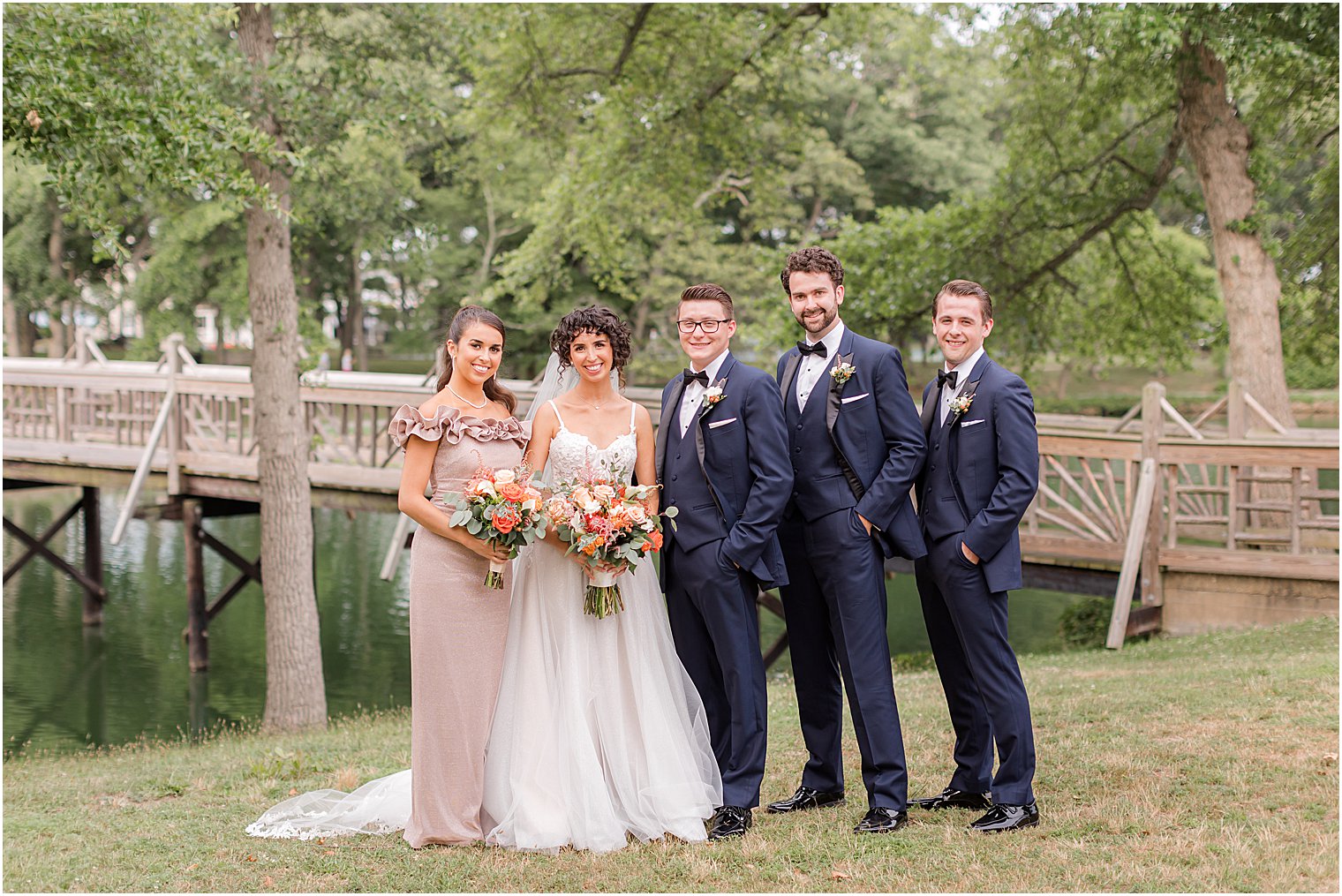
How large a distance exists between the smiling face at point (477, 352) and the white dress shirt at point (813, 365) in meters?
1.40

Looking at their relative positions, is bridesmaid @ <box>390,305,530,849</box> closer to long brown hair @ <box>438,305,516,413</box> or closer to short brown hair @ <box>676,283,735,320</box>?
long brown hair @ <box>438,305,516,413</box>

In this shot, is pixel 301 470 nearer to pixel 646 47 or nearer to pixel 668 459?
pixel 668 459

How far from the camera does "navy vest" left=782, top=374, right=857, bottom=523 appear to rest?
5375mm

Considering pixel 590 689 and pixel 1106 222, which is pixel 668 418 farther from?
pixel 1106 222

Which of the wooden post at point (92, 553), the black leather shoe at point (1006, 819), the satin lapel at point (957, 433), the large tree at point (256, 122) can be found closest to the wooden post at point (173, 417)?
the wooden post at point (92, 553)

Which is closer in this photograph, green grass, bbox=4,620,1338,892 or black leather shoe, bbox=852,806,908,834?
green grass, bbox=4,620,1338,892

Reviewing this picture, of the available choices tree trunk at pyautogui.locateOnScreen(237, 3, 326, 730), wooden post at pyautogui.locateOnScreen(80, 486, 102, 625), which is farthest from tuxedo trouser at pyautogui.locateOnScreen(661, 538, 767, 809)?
wooden post at pyautogui.locateOnScreen(80, 486, 102, 625)

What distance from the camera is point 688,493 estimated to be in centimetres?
544

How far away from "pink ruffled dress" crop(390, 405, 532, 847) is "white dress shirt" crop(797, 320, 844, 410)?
54.7 inches

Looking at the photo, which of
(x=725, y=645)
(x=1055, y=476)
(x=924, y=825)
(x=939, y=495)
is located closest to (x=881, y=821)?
(x=924, y=825)

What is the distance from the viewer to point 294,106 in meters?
11.2

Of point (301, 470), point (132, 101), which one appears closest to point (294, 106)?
point (132, 101)

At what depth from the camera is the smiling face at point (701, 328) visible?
5.40 metres

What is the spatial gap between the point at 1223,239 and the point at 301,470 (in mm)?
11335
